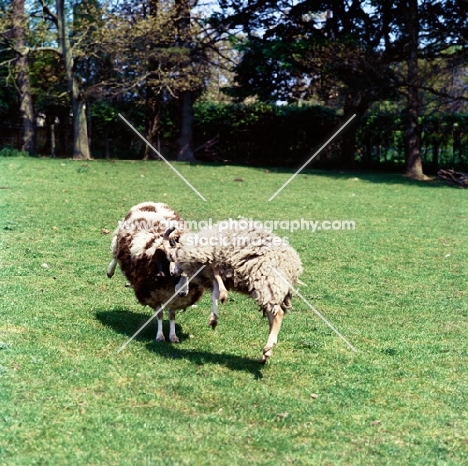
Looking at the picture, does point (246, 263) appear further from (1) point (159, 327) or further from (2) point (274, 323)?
(1) point (159, 327)

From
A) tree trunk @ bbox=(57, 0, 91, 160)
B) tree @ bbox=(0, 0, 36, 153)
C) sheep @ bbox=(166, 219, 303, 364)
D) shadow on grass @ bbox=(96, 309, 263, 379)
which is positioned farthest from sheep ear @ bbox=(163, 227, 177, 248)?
tree trunk @ bbox=(57, 0, 91, 160)

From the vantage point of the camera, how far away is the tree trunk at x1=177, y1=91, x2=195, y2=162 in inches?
1062

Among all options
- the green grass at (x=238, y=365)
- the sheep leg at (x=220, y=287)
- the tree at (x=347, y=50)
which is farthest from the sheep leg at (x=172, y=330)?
the tree at (x=347, y=50)

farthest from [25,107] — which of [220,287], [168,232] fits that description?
[220,287]

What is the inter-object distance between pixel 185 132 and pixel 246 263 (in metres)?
21.8

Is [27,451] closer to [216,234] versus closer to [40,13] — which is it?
[216,234]

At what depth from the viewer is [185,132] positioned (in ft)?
88.6

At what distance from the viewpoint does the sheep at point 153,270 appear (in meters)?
6.54

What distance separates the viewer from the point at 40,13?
2455cm

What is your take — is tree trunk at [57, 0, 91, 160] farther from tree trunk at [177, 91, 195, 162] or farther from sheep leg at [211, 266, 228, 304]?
sheep leg at [211, 266, 228, 304]

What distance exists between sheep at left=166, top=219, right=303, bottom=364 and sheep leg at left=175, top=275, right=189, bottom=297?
9cm

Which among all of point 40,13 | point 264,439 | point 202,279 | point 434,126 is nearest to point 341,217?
point 202,279

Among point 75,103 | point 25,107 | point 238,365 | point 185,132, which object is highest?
point 75,103

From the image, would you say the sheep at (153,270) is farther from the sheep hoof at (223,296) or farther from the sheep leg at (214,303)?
the sheep hoof at (223,296)
